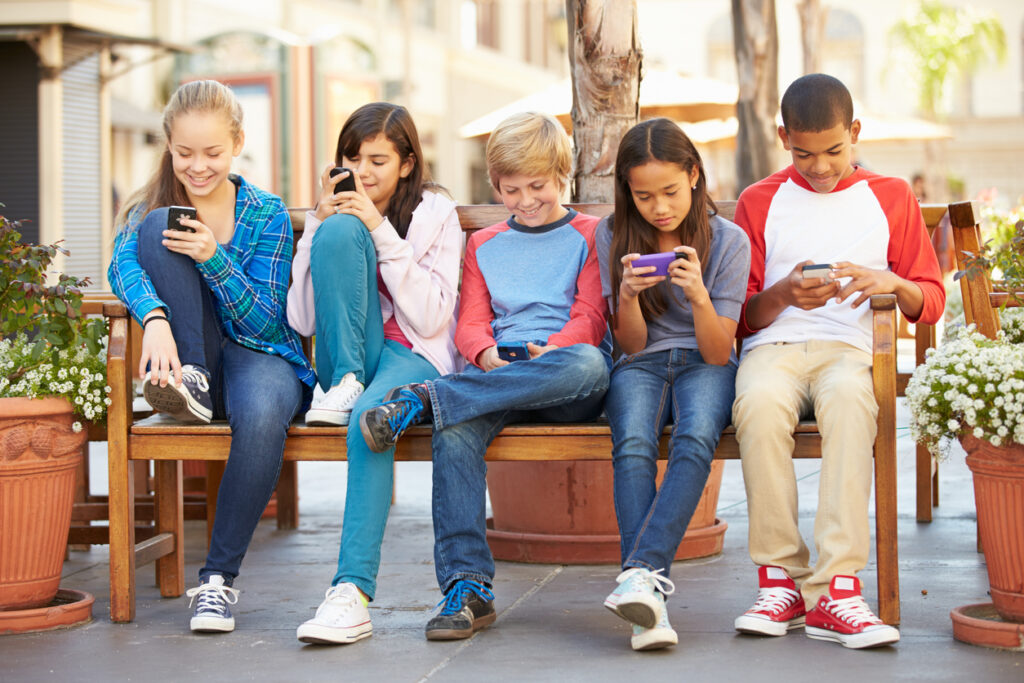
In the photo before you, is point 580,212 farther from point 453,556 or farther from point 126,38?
point 126,38

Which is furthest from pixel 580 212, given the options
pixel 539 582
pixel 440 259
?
pixel 539 582

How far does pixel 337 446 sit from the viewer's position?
10.4 ft

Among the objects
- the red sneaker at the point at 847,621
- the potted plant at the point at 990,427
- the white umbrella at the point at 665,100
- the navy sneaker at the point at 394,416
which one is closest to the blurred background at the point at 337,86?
the white umbrella at the point at 665,100

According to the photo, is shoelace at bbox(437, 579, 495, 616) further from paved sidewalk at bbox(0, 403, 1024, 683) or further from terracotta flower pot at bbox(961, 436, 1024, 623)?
terracotta flower pot at bbox(961, 436, 1024, 623)

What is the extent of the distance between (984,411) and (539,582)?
54.1 inches

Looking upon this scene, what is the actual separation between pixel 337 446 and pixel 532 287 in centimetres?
68

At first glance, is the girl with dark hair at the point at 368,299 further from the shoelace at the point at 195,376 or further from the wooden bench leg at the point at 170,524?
the wooden bench leg at the point at 170,524

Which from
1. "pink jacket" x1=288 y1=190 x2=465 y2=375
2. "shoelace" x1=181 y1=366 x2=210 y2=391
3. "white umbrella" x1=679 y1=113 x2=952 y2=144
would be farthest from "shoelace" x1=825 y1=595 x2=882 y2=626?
"white umbrella" x1=679 y1=113 x2=952 y2=144

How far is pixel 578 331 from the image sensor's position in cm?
331

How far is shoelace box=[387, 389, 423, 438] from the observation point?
3025 mm

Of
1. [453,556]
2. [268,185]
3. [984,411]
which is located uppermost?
[268,185]

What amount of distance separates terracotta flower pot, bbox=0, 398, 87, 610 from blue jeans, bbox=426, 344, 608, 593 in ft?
3.16

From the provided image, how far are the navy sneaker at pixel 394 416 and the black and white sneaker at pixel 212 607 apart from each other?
542mm

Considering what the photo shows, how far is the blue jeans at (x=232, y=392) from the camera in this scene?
3168mm
